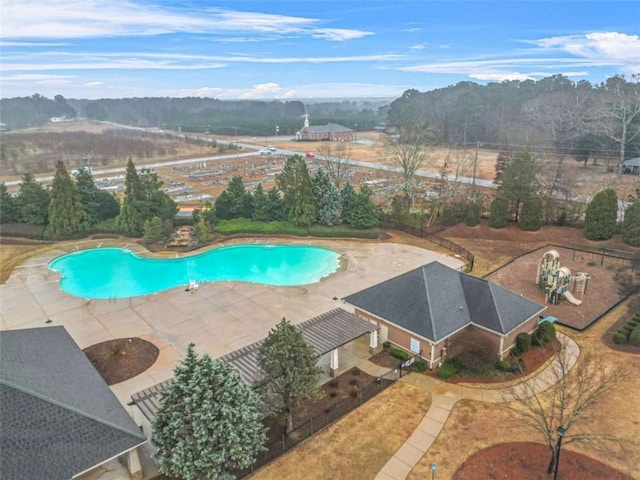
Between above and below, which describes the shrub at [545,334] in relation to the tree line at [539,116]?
below

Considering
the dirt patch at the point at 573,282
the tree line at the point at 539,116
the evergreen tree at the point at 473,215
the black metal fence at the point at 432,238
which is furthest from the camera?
the tree line at the point at 539,116

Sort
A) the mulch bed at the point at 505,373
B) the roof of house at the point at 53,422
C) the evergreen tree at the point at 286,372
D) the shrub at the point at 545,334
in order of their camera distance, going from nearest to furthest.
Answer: the roof of house at the point at 53,422 → the evergreen tree at the point at 286,372 → the mulch bed at the point at 505,373 → the shrub at the point at 545,334

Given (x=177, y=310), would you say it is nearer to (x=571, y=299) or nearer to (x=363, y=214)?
(x=363, y=214)

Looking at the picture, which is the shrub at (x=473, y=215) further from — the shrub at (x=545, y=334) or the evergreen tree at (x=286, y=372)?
the evergreen tree at (x=286, y=372)

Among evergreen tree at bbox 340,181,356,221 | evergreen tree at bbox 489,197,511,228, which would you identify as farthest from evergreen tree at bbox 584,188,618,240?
evergreen tree at bbox 340,181,356,221

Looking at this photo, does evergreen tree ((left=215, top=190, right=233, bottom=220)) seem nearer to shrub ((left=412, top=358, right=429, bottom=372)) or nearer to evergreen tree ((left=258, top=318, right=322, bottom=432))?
shrub ((left=412, top=358, right=429, bottom=372))

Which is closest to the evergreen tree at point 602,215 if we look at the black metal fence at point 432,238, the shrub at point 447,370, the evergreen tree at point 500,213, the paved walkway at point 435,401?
the evergreen tree at point 500,213
